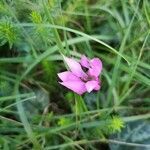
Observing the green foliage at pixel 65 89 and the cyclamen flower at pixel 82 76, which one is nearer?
the cyclamen flower at pixel 82 76

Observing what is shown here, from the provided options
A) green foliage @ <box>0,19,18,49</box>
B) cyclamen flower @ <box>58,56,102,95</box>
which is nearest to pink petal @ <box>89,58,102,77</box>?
cyclamen flower @ <box>58,56,102,95</box>

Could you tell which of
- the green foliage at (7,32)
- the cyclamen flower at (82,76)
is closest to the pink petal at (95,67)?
the cyclamen flower at (82,76)

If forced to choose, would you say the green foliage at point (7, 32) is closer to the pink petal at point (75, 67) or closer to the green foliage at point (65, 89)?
the green foliage at point (65, 89)

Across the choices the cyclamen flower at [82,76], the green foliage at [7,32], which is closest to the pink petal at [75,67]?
the cyclamen flower at [82,76]

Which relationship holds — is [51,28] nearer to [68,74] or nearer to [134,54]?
[68,74]

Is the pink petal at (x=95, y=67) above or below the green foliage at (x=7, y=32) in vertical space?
below

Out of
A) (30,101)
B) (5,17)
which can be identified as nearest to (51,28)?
(5,17)

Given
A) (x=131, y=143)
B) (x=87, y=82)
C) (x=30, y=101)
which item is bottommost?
(x=131, y=143)

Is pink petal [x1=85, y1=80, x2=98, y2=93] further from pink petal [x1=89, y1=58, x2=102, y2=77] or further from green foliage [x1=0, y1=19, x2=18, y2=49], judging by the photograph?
green foliage [x1=0, y1=19, x2=18, y2=49]

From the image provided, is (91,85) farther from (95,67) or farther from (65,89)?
(65,89)
